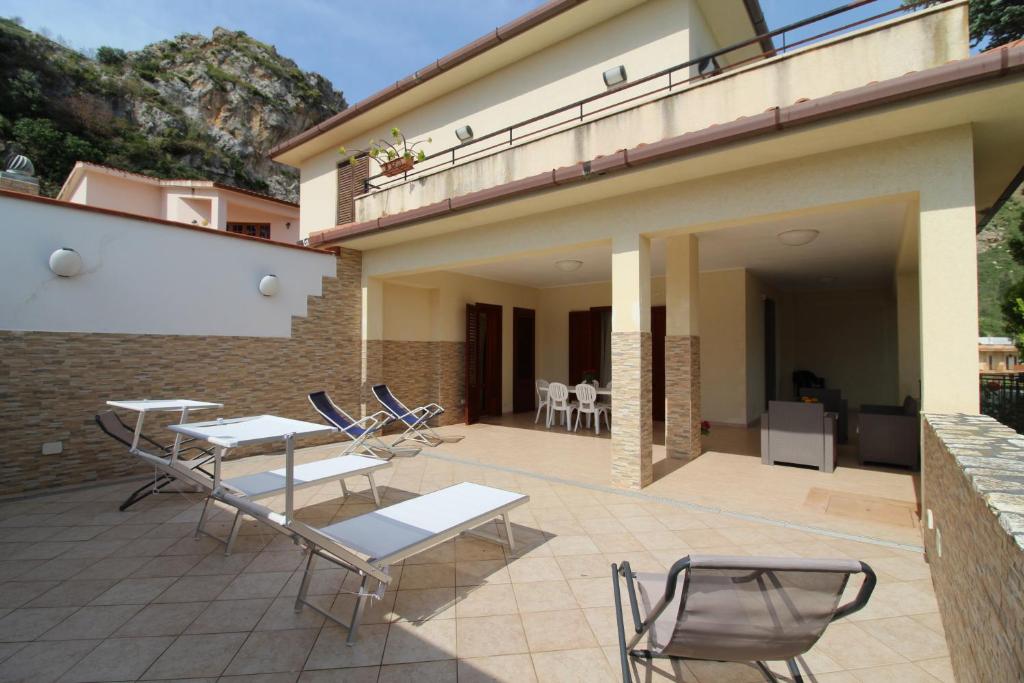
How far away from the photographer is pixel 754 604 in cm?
201

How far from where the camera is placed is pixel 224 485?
14.5ft

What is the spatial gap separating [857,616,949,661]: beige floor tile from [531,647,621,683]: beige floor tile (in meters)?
1.79

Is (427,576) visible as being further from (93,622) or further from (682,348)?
(682,348)

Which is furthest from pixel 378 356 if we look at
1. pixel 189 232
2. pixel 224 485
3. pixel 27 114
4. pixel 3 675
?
pixel 27 114

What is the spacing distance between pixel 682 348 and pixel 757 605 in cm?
592

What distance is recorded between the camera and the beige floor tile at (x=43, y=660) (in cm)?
256

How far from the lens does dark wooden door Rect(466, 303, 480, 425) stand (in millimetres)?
11430

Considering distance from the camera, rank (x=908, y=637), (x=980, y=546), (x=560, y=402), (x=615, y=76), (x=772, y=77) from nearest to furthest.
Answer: (x=980, y=546)
(x=908, y=637)
(x=772, y=77)
(x=615, y=76)
(x=560, y=402)

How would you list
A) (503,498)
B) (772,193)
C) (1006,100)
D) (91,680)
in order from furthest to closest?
1. (772,193)
2. (503,498)
3. (1006,100)
4. (91,680)

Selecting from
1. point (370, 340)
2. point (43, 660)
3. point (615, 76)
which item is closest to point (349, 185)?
point (370, 340)

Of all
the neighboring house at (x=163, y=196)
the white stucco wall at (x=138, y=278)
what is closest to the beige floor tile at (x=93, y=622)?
the white stucco wall at (x=138, y=278)

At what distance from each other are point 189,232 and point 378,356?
13.2 ft

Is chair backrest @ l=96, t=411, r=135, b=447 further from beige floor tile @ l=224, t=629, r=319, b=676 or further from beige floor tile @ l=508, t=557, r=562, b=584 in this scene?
beige floor tile @ l=508, t=557, r=562, b=584

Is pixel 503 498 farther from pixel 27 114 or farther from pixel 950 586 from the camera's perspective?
pixel 27 114
